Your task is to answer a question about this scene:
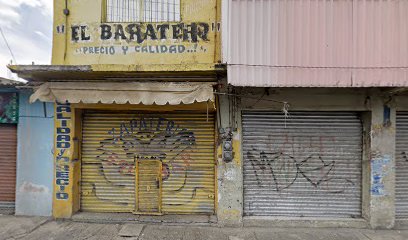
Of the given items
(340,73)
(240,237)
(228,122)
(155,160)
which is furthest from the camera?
(155,160)

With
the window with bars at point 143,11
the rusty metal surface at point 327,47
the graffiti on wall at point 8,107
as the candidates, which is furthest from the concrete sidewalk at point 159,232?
the window with bars at point 143,11

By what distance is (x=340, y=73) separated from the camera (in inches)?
170

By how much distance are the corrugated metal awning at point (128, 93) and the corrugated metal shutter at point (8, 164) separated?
5.38ft

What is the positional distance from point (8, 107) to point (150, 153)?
3421 mm

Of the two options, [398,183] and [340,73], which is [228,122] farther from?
[398,183]

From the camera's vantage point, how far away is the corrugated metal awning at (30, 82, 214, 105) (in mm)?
4676

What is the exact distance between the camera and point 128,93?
4.75 m

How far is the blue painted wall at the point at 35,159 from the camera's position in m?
5.43

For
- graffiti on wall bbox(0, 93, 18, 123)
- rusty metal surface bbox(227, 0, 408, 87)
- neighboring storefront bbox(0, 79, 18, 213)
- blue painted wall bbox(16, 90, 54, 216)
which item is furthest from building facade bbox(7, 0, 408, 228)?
neighboring storefront bbox(0, 79, 18, 213)

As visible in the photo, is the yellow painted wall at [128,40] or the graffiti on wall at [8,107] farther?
the graffiti on wall at [8,107]

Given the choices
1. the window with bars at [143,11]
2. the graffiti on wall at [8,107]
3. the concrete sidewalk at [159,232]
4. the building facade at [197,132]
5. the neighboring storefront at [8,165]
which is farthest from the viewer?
the neighboring storefront at [8,165]

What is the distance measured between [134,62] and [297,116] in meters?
3.84

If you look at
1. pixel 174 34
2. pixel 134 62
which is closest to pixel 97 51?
pixel 134 62

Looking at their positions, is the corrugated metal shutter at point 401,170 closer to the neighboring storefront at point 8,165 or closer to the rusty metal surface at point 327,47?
the rusty metal surface at point 327,47
